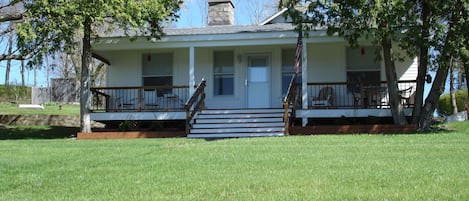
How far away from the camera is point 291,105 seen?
16.4 metres

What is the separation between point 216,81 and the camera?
18203mm

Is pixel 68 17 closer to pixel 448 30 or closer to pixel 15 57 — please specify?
pixel 15 57

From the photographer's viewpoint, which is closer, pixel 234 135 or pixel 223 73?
pixel 234 135

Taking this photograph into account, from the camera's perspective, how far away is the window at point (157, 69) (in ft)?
60.8

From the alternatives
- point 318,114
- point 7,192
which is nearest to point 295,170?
point 7,192

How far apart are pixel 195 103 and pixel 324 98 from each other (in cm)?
431

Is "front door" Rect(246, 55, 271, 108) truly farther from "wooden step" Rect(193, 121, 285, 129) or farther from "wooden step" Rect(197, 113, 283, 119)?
"wooden step" Rect(193, 121, 285, 129)

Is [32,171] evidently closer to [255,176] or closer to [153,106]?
[255,176]

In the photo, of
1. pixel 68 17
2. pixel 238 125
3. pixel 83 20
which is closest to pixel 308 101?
pixel 238 125

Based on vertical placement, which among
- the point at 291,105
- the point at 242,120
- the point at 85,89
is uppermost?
the point at 85,89

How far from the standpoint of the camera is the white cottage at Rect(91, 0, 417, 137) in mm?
15711

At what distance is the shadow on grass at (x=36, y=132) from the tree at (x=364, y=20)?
915 cm

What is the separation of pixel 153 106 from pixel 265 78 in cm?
413

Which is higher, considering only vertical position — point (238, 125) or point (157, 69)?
point (157, 69)
